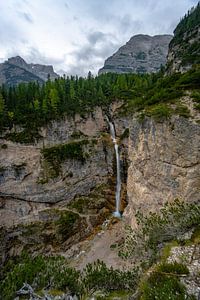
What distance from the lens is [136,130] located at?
35.8 meters

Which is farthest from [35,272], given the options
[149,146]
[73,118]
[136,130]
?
[73,118]

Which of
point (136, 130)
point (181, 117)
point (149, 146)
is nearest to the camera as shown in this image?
point (181, 117)

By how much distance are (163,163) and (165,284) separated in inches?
696

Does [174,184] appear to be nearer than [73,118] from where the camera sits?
Yes

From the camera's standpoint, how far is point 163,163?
101 feet

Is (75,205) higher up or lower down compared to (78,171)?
lower down

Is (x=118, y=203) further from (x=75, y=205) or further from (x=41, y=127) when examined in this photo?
(x=41, y=127)

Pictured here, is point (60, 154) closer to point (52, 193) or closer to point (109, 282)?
point (52, 193)

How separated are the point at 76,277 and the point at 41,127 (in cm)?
3368

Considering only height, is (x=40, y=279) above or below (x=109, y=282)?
above

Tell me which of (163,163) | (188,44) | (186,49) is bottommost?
(163,163)

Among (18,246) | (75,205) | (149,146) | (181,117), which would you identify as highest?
(181,117)

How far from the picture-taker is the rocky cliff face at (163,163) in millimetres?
28112

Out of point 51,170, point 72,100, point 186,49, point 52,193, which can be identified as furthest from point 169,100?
point 186,49
